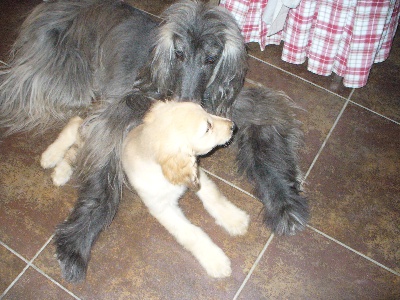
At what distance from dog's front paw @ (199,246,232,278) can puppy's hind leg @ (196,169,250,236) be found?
0.48 feet

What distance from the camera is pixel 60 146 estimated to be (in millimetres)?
1920

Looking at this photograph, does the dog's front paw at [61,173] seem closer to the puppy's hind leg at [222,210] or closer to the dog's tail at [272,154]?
the puppy's hind leg at [222,210]

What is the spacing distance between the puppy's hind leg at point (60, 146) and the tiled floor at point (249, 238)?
7 centimetres

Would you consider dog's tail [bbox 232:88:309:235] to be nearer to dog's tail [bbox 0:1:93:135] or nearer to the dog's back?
the dog's back

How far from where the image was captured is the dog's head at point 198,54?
167cm

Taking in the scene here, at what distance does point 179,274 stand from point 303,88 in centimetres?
131

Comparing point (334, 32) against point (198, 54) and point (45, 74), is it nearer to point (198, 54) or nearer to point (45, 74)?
point (198, 54)

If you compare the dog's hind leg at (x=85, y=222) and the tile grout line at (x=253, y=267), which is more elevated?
the dog's hind leg at (x=85, y=222)

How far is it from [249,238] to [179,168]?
0.64 metres

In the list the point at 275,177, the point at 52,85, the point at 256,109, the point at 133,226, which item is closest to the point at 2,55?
the point at 52,85

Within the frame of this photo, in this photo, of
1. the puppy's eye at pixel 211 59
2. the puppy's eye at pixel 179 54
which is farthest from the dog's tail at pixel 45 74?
the puppy's eye at pixel 211 59

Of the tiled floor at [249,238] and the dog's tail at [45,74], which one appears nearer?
the tiled floor at [249,238]

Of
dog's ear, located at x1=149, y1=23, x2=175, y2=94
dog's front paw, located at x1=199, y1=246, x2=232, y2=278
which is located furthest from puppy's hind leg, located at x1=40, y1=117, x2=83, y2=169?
dog's front paw, located at x1=199, y1=246, x2=232, y2=278

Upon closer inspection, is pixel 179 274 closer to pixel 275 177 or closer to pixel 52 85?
pixel 275 177
